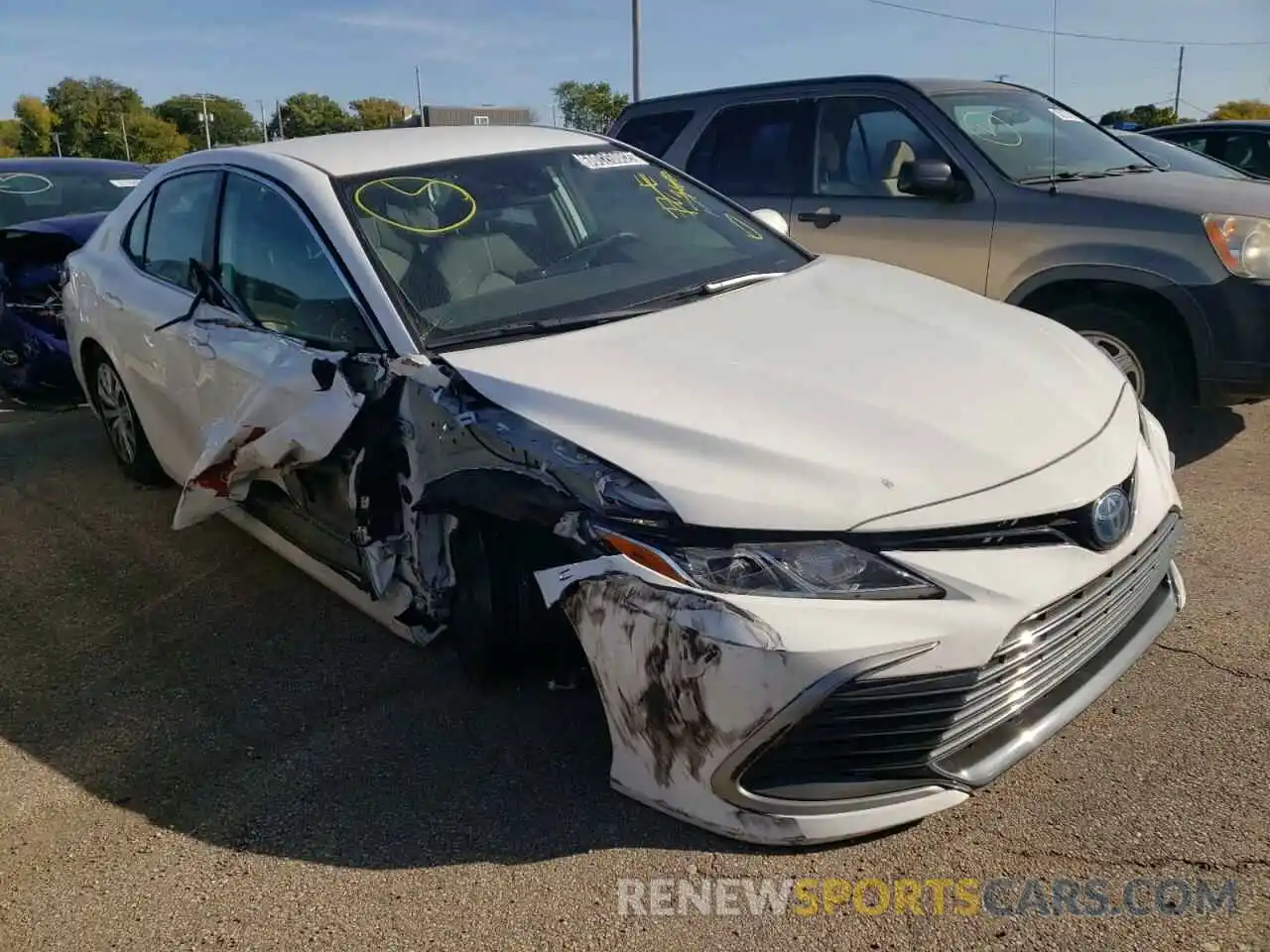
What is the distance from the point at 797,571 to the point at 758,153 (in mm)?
4502

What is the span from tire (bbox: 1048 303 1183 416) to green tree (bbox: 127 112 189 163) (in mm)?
72320

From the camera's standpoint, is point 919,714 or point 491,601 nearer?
point 919,714

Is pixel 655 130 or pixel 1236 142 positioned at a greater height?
pixel 655 130

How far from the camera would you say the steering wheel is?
3.37m

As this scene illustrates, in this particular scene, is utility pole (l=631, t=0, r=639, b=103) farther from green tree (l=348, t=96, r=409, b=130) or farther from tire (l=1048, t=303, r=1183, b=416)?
green tree (l=348, t=96, r=409, b=130)

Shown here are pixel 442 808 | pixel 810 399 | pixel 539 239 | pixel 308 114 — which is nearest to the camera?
pixel 810 399

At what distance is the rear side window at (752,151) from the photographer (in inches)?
236

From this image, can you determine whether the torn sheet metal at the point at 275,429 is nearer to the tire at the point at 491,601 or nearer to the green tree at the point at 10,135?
the tire at the point at 491,601

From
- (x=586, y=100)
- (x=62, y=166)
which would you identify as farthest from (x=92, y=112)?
(x=62, y=166)

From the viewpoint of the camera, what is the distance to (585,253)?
350 cm

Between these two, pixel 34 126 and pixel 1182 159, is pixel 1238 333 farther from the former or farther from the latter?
pixel 34 126

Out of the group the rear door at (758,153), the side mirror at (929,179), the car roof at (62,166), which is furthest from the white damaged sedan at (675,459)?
the car roof at (62,166)

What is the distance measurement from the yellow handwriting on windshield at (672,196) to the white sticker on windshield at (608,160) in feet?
0.29

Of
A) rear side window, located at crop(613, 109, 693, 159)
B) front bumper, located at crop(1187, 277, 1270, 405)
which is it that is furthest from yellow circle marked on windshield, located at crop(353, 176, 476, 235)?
rear side window, located at crop(613, 109, 693, 159)
